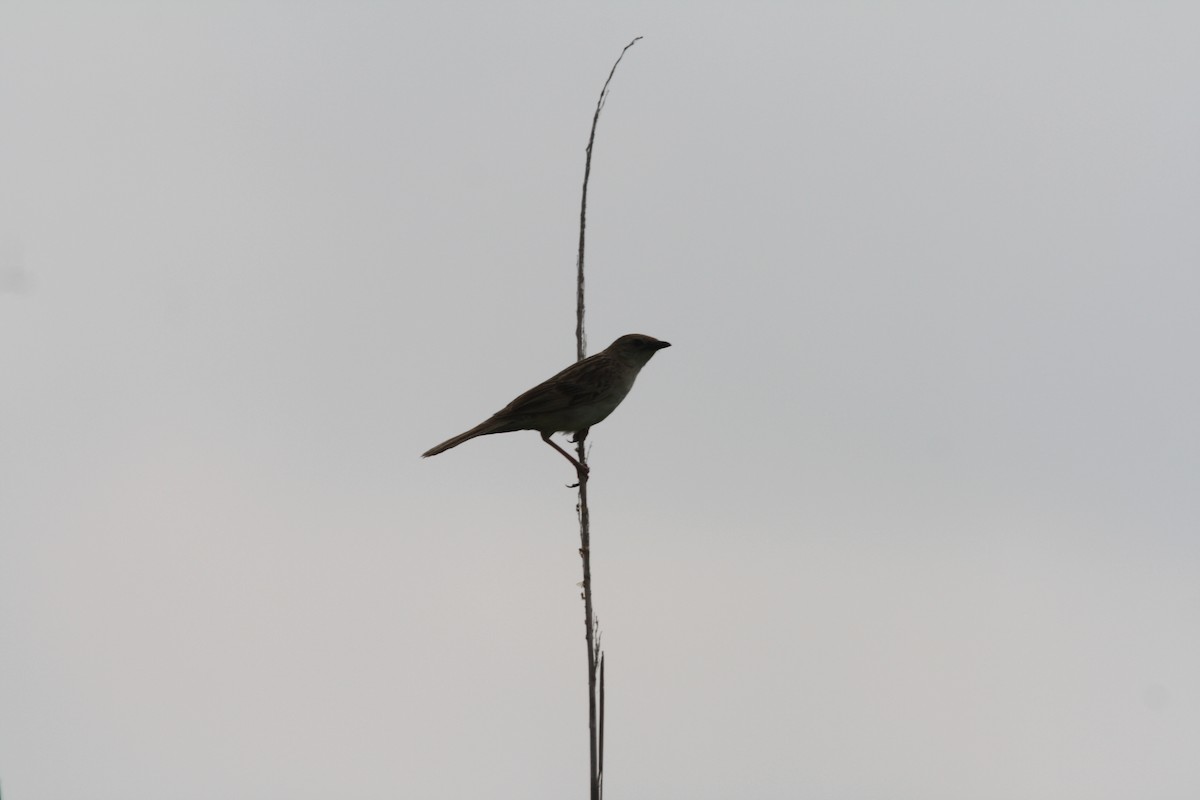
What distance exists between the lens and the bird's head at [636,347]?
398 inches

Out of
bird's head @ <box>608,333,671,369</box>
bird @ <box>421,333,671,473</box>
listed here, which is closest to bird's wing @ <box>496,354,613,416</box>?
bird @ <box>421,333,671,473</box>

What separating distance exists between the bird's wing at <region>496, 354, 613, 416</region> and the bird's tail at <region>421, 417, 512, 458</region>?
13 centimetres

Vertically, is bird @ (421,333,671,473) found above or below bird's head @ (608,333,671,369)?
below

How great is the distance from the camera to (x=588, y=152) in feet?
18.1

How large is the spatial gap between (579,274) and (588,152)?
1150 millimetres

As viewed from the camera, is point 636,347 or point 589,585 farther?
point 636,347

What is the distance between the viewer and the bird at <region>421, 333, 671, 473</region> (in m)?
9.55

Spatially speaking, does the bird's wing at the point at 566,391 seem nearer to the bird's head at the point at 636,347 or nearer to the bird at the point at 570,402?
the bird at the point at 570,402

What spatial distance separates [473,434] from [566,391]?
2.53ft

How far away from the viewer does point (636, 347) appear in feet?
33.5

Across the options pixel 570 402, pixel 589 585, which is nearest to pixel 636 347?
pixel 570 402

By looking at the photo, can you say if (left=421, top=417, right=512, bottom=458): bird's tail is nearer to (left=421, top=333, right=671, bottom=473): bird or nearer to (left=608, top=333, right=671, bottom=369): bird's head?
(left=421, top=333, right=671, bottom=473): bird

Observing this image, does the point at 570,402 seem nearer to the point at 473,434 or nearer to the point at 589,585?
the point at 473,434

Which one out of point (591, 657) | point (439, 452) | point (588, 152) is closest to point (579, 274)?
point (588, 152)
